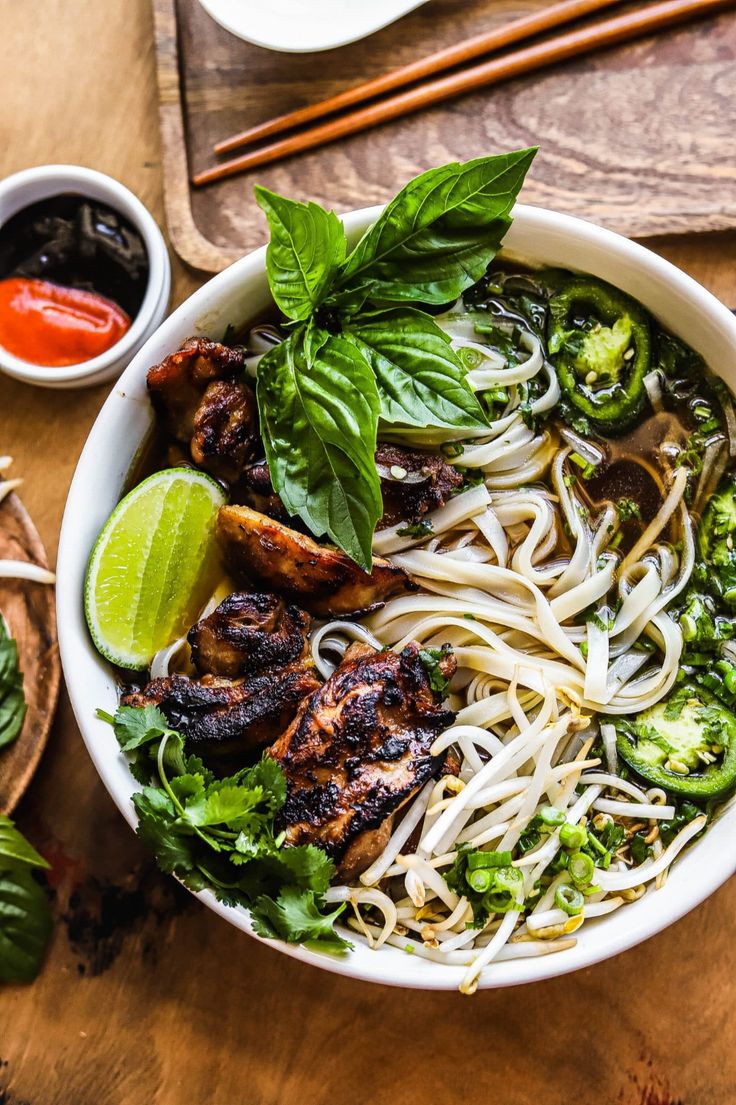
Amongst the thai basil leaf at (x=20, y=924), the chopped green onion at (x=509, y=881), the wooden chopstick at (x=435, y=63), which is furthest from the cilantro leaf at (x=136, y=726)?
the wooden chopstick at (x=435, y=63)

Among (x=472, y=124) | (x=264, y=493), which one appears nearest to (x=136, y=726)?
(x=264, y=493)

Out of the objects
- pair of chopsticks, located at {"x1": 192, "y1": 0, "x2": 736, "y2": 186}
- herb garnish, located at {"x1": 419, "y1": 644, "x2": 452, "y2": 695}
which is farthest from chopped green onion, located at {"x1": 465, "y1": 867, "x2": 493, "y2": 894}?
pair of chopsticks, located at {"x1": 192, "y1": 0, "x2": 736, "y2": 186}

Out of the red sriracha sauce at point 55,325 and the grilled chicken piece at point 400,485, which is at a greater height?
the grilled chicken piece at point 400,485

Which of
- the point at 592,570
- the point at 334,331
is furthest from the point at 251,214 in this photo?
the point at 592,570

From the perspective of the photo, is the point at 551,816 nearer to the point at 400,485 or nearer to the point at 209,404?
the point at 400,485

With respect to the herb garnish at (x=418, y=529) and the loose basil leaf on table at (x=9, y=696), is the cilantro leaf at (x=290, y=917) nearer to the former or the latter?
the herb garnish at (x=418, y=529)

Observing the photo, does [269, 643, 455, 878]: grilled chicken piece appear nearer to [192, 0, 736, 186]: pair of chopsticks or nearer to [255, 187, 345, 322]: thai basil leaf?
[255, 187, 345, 322]: thai basil leaf
